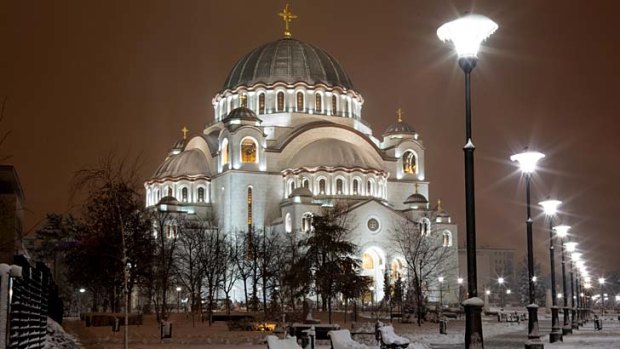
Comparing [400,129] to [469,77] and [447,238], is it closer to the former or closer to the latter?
[447,238]

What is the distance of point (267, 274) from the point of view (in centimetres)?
6031

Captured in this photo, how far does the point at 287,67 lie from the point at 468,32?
72.0 m

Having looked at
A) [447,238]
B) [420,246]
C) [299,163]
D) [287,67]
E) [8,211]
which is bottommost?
[8,211]

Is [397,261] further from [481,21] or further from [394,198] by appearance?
[481,21]

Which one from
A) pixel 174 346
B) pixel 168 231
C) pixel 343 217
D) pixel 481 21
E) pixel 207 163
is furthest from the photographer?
pixel 207 163

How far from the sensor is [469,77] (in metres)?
14.0

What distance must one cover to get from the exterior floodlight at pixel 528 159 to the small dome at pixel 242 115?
2257 inches

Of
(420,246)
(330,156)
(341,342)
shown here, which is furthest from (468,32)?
(330,156)

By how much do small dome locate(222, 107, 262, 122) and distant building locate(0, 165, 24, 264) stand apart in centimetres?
6470

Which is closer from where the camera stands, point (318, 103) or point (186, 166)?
point (186, 166)

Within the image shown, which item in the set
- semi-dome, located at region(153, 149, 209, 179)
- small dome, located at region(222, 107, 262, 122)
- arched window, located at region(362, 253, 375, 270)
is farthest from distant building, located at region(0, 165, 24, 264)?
semi-dome, located at region(153, 149, 209, 179)

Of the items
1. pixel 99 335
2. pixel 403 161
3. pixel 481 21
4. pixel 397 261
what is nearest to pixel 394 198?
pixel 403 161

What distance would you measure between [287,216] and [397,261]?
10556 millimetres

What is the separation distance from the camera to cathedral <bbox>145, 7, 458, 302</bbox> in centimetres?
7581
